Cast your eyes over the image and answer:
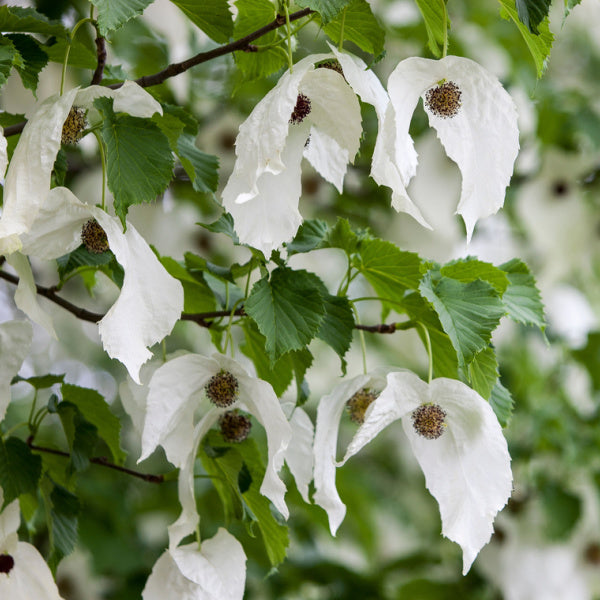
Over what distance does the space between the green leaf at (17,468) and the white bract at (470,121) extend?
50 centimetres

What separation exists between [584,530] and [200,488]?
0.94 metres

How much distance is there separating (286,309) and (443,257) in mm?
1258

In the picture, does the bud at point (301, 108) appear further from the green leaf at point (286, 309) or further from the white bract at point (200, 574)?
the white bract at point (200, 574)

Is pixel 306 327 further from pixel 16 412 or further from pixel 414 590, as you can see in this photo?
pixel 16 412

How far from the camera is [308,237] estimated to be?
0.96 meters

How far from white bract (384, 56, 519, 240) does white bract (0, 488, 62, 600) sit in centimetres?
53

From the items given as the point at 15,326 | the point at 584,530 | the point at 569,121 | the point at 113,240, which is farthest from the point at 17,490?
the point at 584,530

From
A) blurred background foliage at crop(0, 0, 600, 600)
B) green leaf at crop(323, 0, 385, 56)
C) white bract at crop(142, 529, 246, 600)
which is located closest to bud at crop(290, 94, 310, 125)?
green leaf at crop(323, 0, 385, 56)

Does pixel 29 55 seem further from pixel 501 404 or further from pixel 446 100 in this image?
pixel 501 404

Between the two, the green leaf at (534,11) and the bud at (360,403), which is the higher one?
the green leaf at (534,11)

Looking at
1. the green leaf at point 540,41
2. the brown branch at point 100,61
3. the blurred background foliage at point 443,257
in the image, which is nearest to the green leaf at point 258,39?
the brown branch at point 100,61

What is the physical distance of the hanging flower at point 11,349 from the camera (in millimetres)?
891

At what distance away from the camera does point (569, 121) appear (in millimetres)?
1979

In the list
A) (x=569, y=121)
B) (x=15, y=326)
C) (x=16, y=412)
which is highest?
(x=15, y=326)
